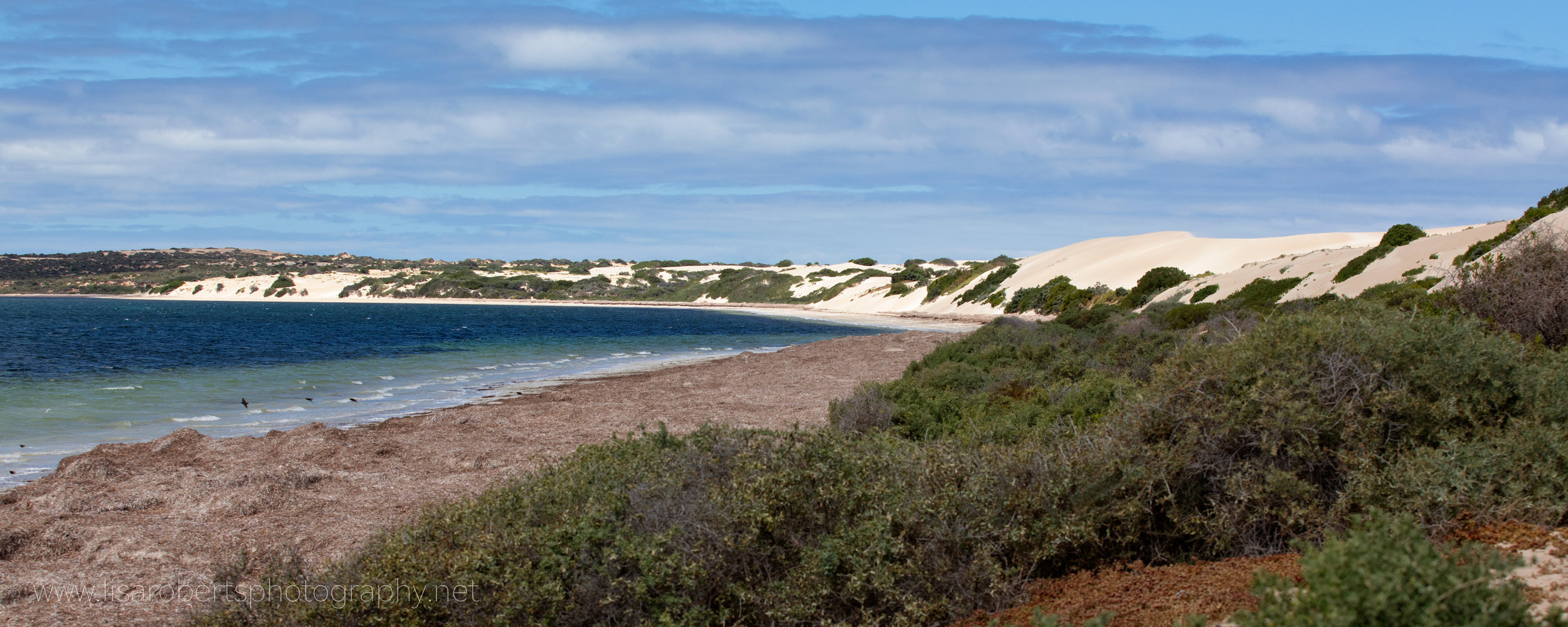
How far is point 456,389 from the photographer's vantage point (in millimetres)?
22125

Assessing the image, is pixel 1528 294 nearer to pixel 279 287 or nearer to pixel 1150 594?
pixel 1150 594

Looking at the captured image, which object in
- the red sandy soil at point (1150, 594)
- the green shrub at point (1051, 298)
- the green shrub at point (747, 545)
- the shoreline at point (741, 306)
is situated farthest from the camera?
the shoreline at point (741, 306)

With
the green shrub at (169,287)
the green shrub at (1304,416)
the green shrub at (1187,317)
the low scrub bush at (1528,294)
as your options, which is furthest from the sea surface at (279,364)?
the green shrub at (169,287)

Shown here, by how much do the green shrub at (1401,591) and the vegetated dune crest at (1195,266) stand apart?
1475 cm

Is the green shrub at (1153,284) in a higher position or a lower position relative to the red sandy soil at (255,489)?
higher

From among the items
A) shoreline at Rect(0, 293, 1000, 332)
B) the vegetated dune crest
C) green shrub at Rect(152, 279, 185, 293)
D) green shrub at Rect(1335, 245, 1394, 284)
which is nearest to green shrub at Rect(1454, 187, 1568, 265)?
the vegetated dune crest

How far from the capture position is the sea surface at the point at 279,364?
662 inches

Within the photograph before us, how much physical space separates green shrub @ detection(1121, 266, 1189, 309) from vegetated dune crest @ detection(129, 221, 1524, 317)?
73cm

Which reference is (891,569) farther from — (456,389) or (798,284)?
(798,284)

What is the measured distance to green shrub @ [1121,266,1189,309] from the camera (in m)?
40.0

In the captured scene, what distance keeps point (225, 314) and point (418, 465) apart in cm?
7346

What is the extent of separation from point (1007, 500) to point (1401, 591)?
8.90 feet

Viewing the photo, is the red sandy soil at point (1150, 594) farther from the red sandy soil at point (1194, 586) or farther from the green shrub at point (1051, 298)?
the green shrub at point (1051, 298)

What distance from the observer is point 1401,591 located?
9.09ft
